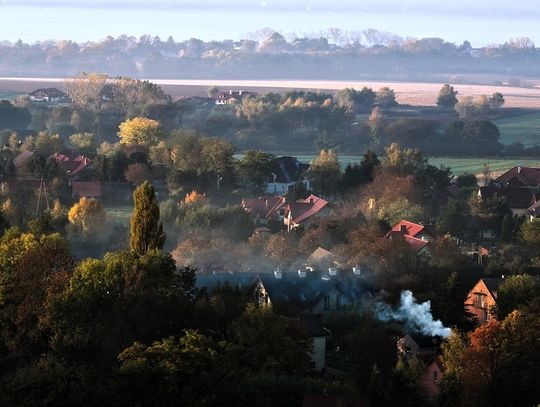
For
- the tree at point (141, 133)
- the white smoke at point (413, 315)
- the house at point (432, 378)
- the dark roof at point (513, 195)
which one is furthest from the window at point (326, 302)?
the tree at point (141, 133)

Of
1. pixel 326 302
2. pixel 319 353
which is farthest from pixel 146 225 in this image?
pixel 326 302

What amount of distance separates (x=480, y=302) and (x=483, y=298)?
0.25ft

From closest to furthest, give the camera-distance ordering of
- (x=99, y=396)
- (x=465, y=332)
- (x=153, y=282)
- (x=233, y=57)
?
(x=99, y=396)
(x=153, y=282)
(x=465, y=332)
(x=233, y=57)

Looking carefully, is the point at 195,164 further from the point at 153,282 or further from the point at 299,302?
the point at 153,282

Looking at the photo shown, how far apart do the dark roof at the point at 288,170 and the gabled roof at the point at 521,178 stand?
5626 mm

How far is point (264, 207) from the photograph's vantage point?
3294 cm

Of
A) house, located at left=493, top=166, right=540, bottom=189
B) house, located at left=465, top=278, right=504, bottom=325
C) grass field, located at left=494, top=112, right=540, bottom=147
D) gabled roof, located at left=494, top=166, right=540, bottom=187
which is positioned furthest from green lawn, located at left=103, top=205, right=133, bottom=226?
grass field, located at left=494, top=112, right=540, bottom=147

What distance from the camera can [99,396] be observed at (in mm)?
14398

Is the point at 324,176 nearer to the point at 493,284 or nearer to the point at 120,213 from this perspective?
the point at 120,213

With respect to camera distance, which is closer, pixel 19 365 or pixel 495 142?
pixel 19 365

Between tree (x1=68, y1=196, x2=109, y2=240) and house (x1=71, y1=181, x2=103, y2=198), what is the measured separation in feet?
19.9

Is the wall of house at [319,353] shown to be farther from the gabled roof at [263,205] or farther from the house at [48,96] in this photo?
the house at [48,96]

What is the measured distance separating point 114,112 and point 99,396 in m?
48.5

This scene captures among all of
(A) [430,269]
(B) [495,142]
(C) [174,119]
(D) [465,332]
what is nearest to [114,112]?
(C) [174,119]
